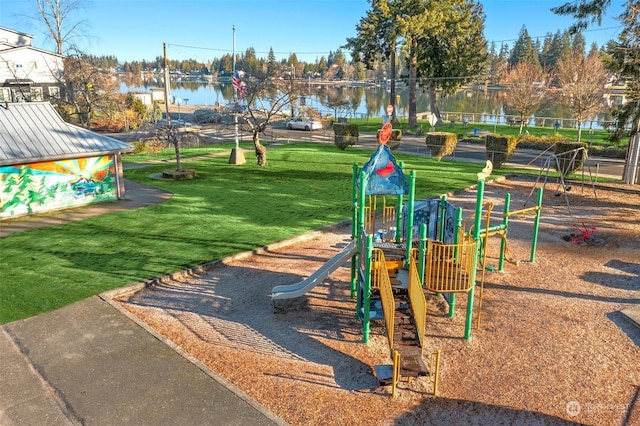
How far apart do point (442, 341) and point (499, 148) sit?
829 inches

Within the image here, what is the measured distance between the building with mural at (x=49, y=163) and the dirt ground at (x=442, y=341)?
881 centimetres

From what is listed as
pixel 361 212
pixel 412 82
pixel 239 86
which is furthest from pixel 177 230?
pixel 412 82

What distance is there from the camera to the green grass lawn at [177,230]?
12.1 m

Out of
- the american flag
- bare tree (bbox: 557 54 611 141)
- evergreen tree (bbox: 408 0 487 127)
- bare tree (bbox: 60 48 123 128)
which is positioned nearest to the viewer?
the american flag

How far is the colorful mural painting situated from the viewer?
17172 millimetres

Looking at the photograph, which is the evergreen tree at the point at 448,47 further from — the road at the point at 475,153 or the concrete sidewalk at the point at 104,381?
the concrete sidewalk at the point at 104,381

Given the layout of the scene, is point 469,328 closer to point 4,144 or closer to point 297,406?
point 297,406

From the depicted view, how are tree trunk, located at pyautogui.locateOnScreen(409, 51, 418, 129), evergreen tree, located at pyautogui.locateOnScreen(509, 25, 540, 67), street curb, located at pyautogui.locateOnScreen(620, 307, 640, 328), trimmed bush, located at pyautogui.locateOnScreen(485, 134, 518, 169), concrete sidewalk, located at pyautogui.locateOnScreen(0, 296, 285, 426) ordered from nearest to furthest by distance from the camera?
concrete sidewalk, located at pyautogui.locateOnScreen(0, 296, 285, 426) < street curb, located at pyautogui.locateOnScreen(620, 307, 640, 328) < trimmed bush, located at pyautogui.locateOnScreen(485, 134, 518, 169) < tree trunk, located at pyautogui.locateOnScreen(409, 51, 418, 129) < evergreen tree, located at pyautogui.locateOnScreen(509, 25, 540, 67)

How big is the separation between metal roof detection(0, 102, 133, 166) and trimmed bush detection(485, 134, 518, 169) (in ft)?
66.1

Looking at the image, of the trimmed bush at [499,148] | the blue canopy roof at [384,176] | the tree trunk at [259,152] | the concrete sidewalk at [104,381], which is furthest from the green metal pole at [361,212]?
the trimmed bush at [499,148]

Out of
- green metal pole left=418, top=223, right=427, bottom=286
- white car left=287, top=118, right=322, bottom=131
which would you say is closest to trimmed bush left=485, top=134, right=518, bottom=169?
green metal pole left=418, top=223, right=427, bottom=286

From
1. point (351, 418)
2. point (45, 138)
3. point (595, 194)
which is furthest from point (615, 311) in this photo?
point (45, 138)

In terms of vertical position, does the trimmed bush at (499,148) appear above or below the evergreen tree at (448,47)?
below

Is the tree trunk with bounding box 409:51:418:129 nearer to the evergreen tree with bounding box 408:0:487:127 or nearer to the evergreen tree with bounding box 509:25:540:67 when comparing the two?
the evergreen tree with bounding box 408:0:487:127
